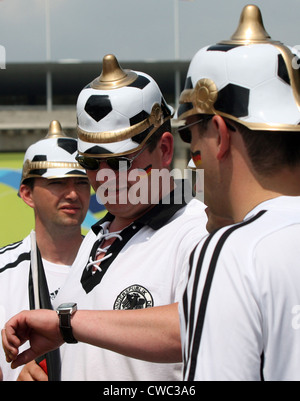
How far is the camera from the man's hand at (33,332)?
6.56ft

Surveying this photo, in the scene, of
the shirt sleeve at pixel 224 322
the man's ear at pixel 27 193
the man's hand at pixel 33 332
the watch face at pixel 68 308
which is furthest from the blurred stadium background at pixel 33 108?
the shirt sleeve at pixel 224 322

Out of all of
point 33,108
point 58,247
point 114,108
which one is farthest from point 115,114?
point 33,108

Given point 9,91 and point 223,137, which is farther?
point 9,91

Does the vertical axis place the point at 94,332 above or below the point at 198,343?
below

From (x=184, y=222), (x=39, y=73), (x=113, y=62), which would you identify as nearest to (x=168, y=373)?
(x=184, y=222)

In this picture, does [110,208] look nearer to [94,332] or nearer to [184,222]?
[184,222]

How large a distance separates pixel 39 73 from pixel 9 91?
2.79 m

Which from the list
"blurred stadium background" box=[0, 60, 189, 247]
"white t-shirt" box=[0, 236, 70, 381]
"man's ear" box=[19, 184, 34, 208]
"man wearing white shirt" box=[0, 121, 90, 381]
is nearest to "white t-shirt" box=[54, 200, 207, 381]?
"white t-shirt" box=[0, 236, 70, 381]

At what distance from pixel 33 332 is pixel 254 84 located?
1.16m

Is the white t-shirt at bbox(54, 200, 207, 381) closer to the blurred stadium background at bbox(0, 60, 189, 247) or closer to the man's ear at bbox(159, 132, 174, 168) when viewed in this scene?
the man's ear at bbox(159, 132, 174, 168)

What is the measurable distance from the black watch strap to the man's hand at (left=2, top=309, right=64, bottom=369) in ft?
0.12

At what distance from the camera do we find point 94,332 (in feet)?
6.19

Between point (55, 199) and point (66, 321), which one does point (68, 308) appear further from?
point (55, 199)

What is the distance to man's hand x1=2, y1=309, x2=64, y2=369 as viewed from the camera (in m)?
2.00
